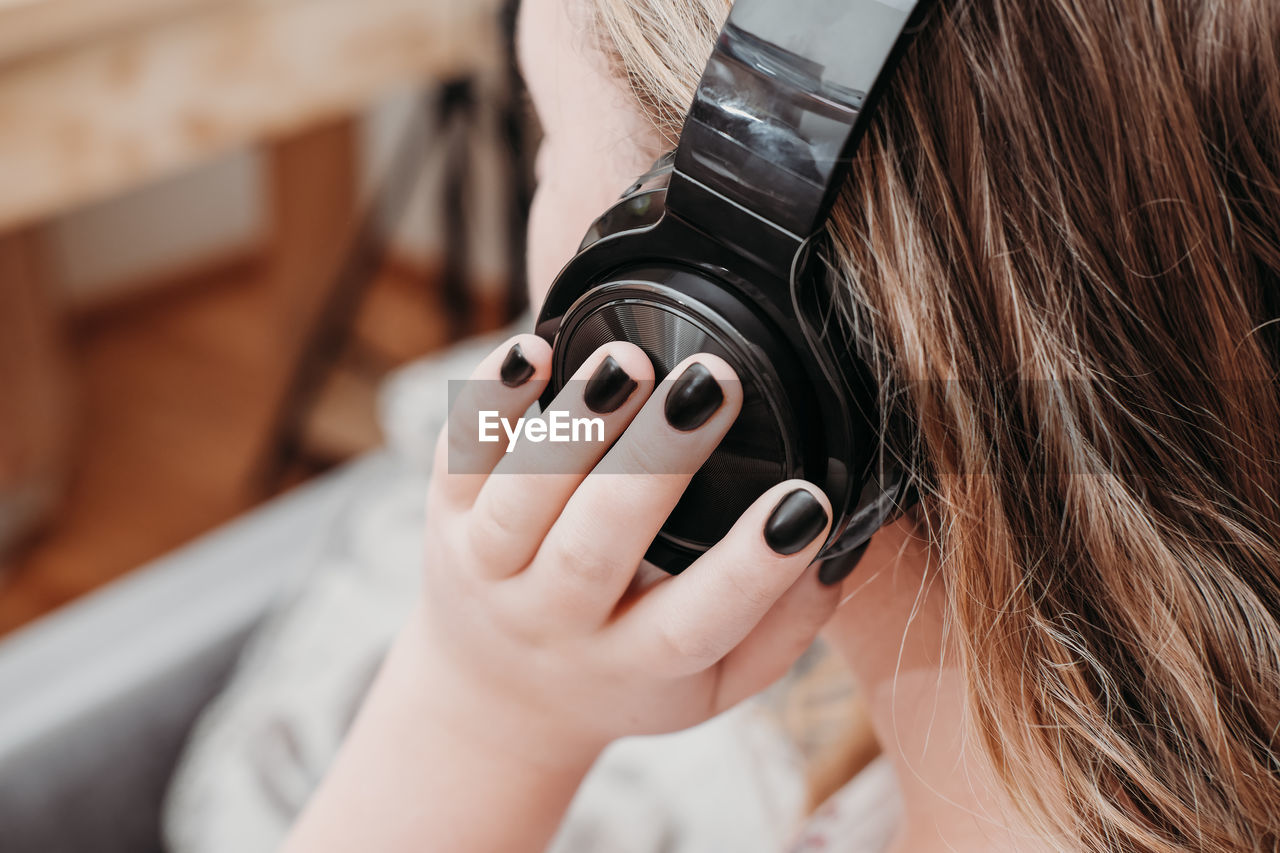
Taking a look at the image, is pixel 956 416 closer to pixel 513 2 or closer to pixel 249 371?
pixel 513 2

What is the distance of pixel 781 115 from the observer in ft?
1.24

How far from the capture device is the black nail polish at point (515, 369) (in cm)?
47

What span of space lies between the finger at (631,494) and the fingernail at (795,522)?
38 mm

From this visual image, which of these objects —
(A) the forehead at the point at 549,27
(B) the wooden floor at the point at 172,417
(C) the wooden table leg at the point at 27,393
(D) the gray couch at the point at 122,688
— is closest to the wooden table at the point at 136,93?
(C) the wooden table leg at the point at 27,393

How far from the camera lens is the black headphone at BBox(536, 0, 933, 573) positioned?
37cm

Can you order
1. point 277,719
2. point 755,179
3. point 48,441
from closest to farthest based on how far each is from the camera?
point 755,179 < point 277,719 < point 48,441

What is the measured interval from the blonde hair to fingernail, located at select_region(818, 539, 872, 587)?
5cm

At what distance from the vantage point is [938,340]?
0.41m

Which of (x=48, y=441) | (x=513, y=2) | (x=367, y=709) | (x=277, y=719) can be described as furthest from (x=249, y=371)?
(x=367, y=709)

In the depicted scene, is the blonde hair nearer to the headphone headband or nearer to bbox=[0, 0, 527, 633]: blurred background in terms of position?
the headphone headband

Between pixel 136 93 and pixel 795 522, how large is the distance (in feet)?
4.29

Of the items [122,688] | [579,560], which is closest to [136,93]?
[122,688]

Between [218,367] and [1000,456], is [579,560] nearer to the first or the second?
[1000,456]

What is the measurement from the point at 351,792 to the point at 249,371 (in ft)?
6.93
